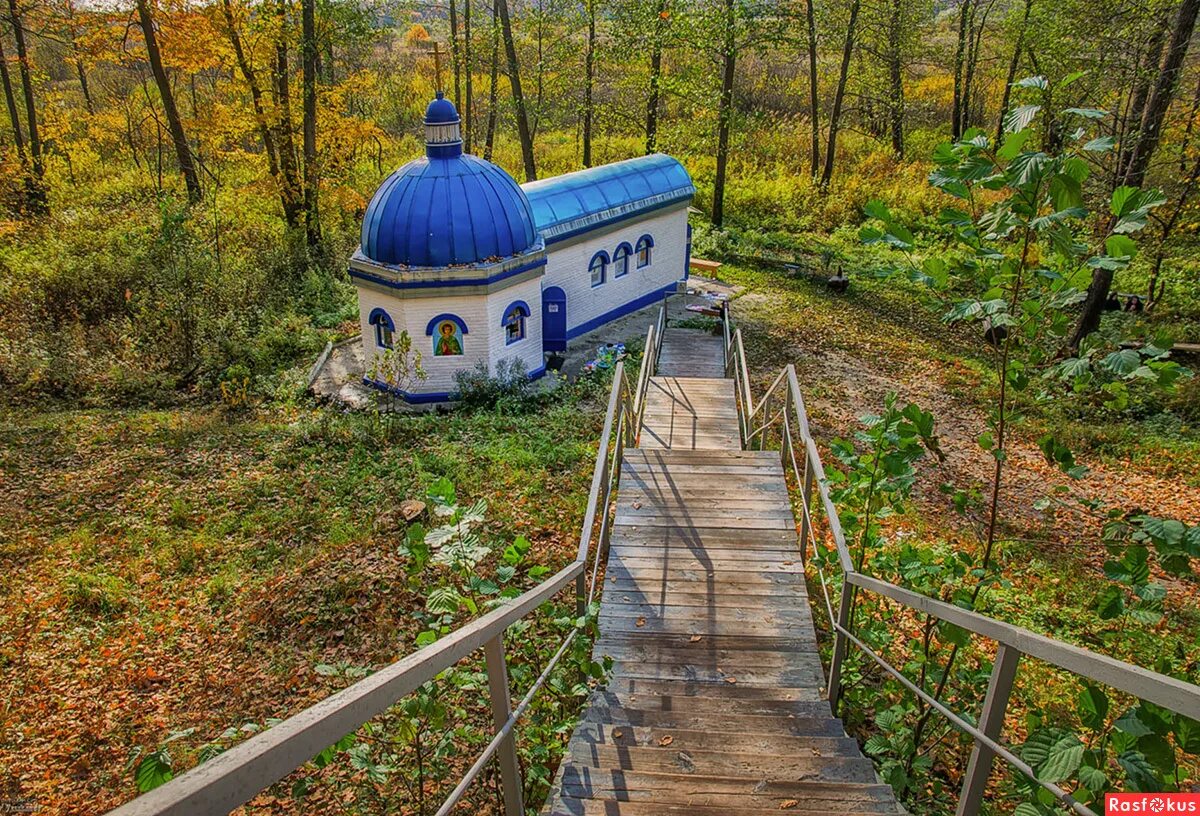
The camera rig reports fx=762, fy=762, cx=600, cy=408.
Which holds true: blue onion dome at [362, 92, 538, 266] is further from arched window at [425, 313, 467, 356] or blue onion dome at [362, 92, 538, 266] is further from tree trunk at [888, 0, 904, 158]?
tree trunk at [888, 0, 904, 158]

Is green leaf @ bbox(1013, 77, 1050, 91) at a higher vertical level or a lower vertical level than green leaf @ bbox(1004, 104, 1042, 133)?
higher

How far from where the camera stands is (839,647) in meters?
5.12

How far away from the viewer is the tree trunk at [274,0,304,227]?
782 inches

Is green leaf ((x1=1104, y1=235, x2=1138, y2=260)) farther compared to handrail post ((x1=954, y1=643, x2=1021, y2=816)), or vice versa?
green leaf ((x1=1104, y1=235, x2=1138, y2=260))

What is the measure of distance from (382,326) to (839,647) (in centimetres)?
1303

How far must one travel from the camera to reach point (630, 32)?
26.3 metres

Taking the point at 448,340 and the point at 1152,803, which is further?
the point at 448,340

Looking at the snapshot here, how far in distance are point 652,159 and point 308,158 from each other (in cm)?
950

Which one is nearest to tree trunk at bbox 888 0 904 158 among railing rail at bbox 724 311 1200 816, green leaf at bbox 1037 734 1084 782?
railing rail at bbox 724 311 1200 816

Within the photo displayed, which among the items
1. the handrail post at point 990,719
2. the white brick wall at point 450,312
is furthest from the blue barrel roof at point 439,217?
the handrail post at point 990,719

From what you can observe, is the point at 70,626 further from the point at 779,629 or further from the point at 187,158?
the point at 187,158

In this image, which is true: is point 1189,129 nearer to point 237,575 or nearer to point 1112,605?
point 1112,605

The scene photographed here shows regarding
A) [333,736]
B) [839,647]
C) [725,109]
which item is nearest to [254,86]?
[725,109]

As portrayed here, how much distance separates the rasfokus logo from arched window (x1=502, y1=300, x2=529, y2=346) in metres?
14.6
